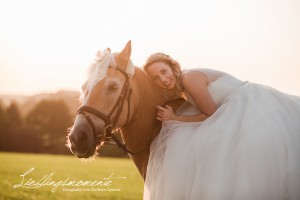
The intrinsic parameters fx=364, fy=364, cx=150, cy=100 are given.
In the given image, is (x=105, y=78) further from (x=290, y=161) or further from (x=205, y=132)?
(x=290, y=161)

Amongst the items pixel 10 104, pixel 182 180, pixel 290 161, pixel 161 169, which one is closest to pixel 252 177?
pixel 290 161

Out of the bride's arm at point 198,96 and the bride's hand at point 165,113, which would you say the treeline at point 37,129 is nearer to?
the bride's hand at point 165,113

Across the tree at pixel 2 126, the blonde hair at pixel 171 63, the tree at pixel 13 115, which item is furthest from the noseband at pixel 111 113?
the tree at pixel 13 115

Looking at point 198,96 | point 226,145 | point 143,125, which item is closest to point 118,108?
point 143,125

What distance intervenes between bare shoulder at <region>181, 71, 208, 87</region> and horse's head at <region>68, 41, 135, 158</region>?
2.23 ft

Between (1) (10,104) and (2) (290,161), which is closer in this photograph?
(2) (290,161)

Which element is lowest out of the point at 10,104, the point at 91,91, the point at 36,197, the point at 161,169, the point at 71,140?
the point at 10,104

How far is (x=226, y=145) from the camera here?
13.3 ft

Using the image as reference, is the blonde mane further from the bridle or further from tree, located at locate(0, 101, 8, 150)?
tree, located at locate(0, 101, 8, 150)

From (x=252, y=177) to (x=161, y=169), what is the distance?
1057 millimetres

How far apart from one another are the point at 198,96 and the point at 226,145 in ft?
2.38

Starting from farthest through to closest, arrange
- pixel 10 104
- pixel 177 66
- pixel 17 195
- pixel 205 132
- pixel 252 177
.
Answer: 1. pixel 10 104
2. pixel 17 195
3. pixel 177 66
4. pixel 205 132
5. pixel 252 177

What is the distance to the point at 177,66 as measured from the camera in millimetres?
5012

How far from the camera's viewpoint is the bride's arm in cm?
445
